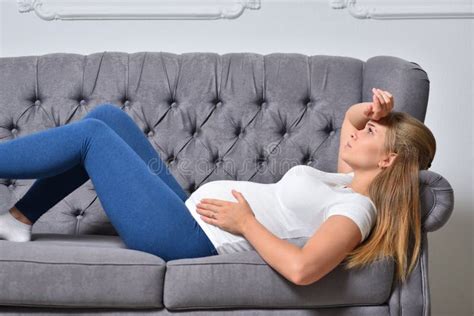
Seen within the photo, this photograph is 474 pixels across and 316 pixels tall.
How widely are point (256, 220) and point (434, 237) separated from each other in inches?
53.6

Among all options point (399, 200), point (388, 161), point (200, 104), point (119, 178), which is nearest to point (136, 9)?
point (200, 104)

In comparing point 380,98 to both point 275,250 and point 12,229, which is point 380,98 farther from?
point 12,229

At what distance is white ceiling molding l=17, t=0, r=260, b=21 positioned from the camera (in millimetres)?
2701

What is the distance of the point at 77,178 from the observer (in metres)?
1.94

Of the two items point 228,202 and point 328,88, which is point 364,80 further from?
point 228,202

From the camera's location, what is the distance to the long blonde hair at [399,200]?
1.62 metres

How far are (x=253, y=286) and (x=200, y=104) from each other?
0.91 metres

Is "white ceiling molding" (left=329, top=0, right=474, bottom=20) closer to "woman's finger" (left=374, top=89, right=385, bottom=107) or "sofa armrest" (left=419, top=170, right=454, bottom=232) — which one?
"woman's finger" (left=374, top=89, right=385, bottom=107)

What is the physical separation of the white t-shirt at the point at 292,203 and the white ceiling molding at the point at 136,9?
1.08 metres

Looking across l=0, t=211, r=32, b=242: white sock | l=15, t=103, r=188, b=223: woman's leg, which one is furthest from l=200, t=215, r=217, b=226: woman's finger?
l=0, t=211, r=32, b=242: white sock

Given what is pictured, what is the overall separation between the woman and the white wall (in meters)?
0.95

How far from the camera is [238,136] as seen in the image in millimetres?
2318

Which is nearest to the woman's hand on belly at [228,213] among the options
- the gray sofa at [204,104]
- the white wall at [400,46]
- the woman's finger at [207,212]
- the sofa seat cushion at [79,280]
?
the woman's finger at [207,212]

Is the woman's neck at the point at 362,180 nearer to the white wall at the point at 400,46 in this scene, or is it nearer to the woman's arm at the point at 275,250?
the woman's arm at the point at 275,250
